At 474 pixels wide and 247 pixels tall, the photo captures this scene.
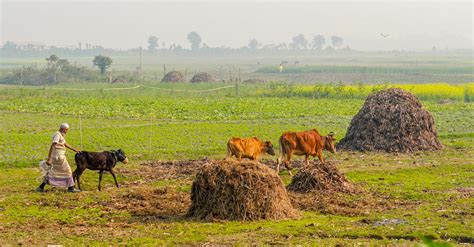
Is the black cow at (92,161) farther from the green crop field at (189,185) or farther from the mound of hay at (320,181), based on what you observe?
the mound of hay at (320,181)

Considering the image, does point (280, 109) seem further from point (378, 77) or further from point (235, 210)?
point (378, 77)

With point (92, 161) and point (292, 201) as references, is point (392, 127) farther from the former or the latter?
point (92, 161)

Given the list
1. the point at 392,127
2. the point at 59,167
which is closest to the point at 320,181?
the point at 59,167

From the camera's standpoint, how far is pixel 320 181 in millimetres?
16438

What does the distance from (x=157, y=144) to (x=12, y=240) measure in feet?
41.3

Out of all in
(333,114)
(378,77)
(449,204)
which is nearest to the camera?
(449,204)

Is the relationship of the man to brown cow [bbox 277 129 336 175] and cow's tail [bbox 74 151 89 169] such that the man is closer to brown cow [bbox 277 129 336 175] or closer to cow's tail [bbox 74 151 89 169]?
cow's tail [bbox 74 151 89 169]

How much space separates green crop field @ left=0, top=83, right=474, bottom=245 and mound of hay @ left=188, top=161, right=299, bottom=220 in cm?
30

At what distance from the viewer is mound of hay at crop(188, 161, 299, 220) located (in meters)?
13.9

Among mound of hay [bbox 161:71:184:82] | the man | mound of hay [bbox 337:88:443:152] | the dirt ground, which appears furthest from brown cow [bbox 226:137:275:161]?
mound of hay [bbox 161:71:184:82]

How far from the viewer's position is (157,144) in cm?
2503

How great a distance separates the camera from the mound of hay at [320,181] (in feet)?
53.9

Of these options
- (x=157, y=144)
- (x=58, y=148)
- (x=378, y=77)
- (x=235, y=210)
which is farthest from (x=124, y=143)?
(x=378, y=77)

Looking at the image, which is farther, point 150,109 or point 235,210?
point 150,109
